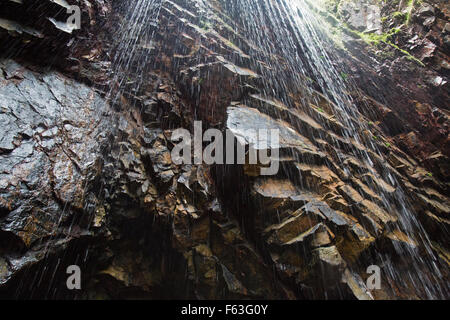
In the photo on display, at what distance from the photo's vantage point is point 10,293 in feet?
11.3

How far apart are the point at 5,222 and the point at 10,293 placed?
1.18 meters

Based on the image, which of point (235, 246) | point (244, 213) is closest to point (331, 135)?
point (244, 213)

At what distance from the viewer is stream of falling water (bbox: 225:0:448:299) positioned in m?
4.96

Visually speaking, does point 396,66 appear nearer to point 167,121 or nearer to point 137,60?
point 167,121

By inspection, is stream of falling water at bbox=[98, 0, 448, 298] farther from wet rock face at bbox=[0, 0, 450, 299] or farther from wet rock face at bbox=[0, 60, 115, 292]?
wet rock face at bbox=[0, 60, 115, 292]

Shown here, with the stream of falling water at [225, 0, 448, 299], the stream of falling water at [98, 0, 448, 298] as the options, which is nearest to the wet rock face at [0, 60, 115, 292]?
the stream of falling water at [98, 0, 448, 298]

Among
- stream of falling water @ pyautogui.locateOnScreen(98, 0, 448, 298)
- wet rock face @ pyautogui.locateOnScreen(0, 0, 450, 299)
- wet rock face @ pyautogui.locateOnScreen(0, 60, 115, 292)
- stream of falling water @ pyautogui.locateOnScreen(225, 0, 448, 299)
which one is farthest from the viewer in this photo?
stream of falling water @ pyautogui.locateOnScreen(98, 0, 448, 298)

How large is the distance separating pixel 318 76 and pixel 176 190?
7492mm

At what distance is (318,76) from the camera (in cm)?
870

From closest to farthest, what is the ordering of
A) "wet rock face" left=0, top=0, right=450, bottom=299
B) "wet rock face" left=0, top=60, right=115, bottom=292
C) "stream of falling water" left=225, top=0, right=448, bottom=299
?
"wet rock face" left=0, top=60, right=115, bottom=292
"wet rock face" left=0, top=0, right=450, bottom=299
"stream of falling water" left=225, top=0, right=448, bottom=299

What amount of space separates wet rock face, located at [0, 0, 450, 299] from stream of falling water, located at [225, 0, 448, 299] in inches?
5.9

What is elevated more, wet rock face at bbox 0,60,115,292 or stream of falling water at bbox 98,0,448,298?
stream of falling water at bbox 98,0,448,298

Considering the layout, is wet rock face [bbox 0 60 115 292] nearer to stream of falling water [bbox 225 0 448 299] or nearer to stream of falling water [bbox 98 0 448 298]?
stream of falling water [bbox 98 0 448 298]

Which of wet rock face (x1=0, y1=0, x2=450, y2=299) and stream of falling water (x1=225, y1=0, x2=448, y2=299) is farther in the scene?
stream of falling water (x1=225, y1=0, x2=448, y2=299)
